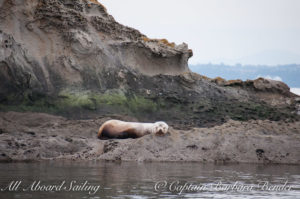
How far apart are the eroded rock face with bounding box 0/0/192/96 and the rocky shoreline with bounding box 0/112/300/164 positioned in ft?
5.37

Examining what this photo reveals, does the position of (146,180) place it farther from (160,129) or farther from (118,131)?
(118,131)

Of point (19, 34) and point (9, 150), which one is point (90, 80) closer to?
point (19, 34)

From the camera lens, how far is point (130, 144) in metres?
14.3

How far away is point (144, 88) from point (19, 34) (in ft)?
15.2

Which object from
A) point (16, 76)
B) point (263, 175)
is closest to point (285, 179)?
point (263, 175)

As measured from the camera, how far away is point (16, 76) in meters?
16.5

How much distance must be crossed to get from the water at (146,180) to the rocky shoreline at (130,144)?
32.9 inches

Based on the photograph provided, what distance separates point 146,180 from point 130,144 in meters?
4.29

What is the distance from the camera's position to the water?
8442 mm

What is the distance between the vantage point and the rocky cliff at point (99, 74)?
16781mm

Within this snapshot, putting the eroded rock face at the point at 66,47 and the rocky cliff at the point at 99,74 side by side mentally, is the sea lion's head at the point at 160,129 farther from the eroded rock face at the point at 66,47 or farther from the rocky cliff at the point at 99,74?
the eroded rock face at the point at 66,47
